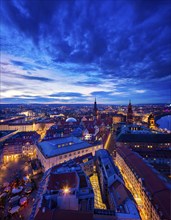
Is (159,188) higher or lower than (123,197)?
higher

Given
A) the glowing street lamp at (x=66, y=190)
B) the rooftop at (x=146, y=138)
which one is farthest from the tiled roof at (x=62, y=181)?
the rooftop at (x=146, y=138)

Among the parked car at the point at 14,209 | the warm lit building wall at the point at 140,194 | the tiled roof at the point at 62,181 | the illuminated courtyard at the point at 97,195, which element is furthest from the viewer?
the illuminated courtyard at the point at 97,195

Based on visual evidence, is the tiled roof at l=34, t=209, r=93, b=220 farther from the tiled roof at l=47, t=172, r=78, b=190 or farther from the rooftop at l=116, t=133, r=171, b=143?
the rooftop at l=116, t=133, r=171, b=143

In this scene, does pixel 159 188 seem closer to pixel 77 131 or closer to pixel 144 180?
pixel 144 180

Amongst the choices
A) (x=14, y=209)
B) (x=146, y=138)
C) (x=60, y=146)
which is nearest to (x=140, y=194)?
(x=14, y=209)

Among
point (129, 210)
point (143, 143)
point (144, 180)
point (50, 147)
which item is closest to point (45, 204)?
point (129, 210)

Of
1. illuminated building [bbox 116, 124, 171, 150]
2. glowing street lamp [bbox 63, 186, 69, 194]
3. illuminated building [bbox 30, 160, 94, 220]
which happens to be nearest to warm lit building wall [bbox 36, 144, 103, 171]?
illuminated building [bbox 116, 124, 171, 150]

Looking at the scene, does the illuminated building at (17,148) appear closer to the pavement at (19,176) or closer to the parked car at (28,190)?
the pavement at (19,176)
